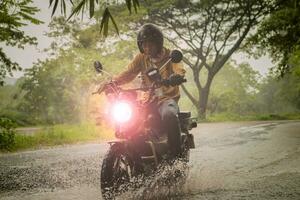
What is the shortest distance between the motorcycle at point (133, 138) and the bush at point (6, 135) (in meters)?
8.40


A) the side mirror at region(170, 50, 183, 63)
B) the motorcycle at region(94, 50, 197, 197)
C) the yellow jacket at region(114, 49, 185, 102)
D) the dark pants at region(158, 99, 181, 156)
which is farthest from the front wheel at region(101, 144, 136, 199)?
the side mirror at region(170, 50, 183, 63)

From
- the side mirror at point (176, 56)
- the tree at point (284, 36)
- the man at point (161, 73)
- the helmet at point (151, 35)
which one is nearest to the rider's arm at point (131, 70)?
the man at point (161, 73)

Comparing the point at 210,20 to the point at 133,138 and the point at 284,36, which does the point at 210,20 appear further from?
the point at 133,138

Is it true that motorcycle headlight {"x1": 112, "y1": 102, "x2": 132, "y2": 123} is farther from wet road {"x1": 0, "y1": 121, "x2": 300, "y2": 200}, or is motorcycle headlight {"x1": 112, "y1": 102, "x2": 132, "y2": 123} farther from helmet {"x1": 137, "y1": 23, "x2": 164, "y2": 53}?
helmet {"x1": 137, "y1": 23, "x2": 164, "y2": 53}

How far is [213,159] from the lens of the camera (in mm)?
8109

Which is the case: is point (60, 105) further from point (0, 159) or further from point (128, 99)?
point (128, 99)

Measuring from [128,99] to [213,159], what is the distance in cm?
372

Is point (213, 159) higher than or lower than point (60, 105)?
lower

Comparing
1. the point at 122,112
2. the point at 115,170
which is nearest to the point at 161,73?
the point at 122,112

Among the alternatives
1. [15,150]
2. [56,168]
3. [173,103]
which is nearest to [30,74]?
[15,150]

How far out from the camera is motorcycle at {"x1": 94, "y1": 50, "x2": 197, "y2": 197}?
459cm

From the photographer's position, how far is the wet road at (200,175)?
4.94 m

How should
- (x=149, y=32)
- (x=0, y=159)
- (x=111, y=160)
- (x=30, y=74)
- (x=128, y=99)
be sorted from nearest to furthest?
(x=111, y=160) < (x=128, y=99) < (x=149, y=32) < (x=0, y=159) < (x=30, y=74)

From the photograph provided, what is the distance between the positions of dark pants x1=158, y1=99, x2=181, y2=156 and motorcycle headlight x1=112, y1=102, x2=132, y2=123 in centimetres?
43
